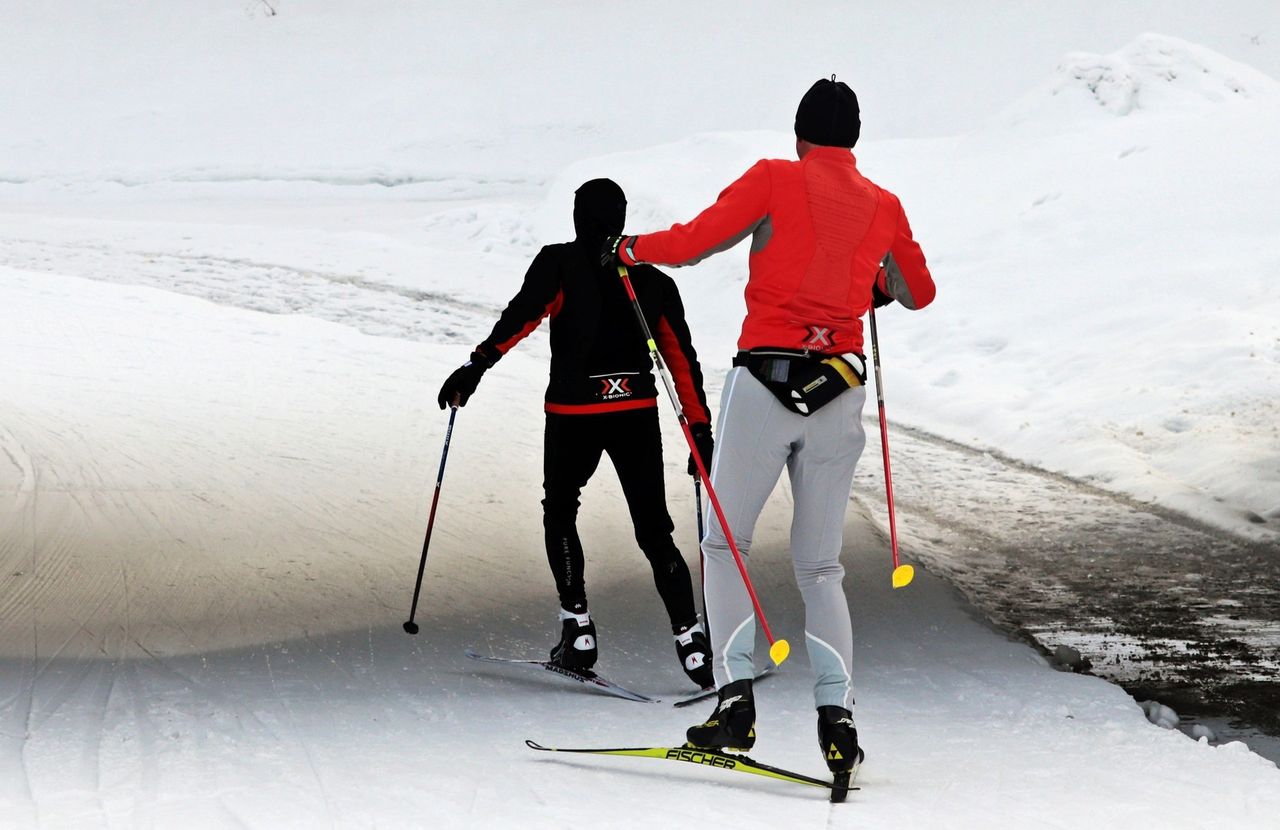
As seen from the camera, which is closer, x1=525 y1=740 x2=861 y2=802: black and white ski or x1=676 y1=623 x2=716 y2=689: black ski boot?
x1=525 y1=740 x2=861 y2=802: black and white ski

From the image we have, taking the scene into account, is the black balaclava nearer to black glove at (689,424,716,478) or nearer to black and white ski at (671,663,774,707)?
black glove at (689,424,716,478)

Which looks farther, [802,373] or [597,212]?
[597,212]

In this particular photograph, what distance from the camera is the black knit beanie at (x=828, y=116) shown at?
2.89 meters

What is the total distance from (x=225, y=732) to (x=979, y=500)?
14.8 feet

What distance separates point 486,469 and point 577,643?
3.04 m

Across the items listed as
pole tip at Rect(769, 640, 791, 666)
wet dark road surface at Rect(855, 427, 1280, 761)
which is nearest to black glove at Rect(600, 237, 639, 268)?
pole tip at Rect(769, 640, 791, 666)

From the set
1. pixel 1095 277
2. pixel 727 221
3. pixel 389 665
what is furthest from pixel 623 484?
pixel 1095 277

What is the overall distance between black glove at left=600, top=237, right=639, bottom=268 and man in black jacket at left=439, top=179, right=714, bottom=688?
58 centimetres

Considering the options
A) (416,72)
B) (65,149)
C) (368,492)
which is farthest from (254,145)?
(368,492)

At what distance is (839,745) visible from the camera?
9.36ft

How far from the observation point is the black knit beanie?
2.89m

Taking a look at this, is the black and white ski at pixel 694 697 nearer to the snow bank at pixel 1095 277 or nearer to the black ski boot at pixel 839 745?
the black ski boot at pixel 839 745

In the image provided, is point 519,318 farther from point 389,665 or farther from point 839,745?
point 839,745

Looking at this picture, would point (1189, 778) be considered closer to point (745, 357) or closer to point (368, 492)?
point (745, 357)
